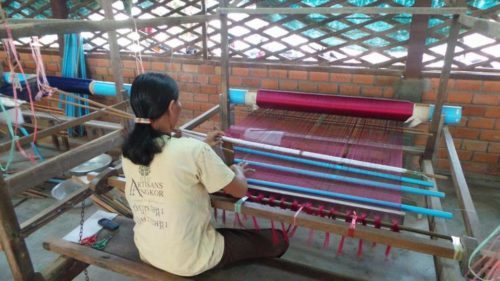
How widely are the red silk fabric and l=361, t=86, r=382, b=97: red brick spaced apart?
3.17 feet

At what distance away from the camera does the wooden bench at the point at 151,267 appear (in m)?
1.23

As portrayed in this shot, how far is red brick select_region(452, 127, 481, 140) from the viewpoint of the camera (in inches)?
104

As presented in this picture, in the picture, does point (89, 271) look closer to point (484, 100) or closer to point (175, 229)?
point (175, 229)

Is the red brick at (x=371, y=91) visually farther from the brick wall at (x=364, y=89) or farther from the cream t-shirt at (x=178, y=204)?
the cream t-shirt at (x=178, y=204)

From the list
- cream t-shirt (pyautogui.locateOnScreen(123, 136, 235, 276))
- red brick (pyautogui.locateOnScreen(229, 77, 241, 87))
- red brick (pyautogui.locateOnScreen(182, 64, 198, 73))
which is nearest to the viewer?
cream t-shirt (pyautogui.locateOnScreen(123, 136, 235, 276))

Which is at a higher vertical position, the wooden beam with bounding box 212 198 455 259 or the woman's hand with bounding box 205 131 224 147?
the woman's hand with bounding box 205 131 224 147

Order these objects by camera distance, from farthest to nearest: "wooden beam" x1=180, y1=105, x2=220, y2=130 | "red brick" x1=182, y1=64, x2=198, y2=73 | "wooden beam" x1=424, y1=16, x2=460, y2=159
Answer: "red brick" x1=182, y1=64, x2=198, y2=73, "wooden beam" x1=180, y1=105, x2=220, y2=130, "wooden beam" x1=424, y1=16, x2=460, y2=159

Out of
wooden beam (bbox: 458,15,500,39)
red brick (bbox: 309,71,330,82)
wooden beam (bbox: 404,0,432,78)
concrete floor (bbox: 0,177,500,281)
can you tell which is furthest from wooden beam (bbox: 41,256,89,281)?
wooden beam (bbox: 404,0,432,78)

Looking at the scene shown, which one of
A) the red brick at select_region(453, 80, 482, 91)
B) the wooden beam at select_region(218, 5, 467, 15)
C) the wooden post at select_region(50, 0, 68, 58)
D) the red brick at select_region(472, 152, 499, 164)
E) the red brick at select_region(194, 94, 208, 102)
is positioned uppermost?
the wooden post at select_region(50, 0, 68, 58)

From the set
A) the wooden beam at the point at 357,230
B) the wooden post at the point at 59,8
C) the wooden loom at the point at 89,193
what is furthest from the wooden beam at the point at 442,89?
the wooden post at the point at 59,8

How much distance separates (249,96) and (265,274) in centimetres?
107

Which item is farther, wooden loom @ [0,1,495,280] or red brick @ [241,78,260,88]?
red brick @ [241,78,260,88]

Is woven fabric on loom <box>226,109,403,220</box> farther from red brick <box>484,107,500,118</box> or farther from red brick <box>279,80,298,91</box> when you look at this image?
red brick <box>484,107,500,118</box>

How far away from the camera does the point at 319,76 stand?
2.81 meters
